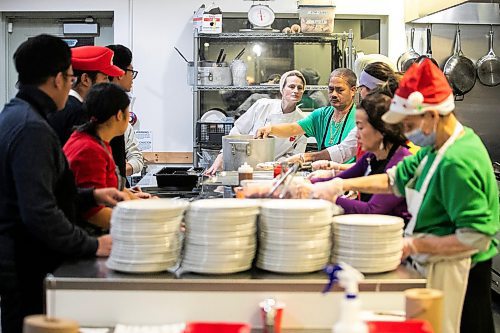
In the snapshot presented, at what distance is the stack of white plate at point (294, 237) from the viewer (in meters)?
2.05

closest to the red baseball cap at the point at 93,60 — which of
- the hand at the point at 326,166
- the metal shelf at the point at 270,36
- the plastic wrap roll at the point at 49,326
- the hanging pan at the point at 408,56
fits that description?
the hand at the point at 326,166

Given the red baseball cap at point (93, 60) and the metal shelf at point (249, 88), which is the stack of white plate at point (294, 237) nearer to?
the red baseball cap at point (93, 60)

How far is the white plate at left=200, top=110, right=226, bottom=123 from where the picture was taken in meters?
6.34

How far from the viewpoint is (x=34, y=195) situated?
2180mm

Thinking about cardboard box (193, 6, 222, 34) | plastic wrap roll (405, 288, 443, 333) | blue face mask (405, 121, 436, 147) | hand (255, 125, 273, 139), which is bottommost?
plastic wrap roll (405, 288, 443, 333)

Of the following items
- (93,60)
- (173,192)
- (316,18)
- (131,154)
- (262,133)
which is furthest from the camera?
(316,18)

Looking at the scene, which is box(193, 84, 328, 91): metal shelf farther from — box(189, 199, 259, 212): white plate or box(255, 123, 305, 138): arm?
box(189, 199, 259, 212): white plate

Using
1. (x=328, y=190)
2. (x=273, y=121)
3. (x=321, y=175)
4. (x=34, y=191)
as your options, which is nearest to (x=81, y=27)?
(x=273, y=121)

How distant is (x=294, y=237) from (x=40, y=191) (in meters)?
0.80

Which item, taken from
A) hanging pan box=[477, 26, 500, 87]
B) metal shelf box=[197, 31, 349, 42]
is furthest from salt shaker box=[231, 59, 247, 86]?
hanging pan box=[477, 26, 500, 87]

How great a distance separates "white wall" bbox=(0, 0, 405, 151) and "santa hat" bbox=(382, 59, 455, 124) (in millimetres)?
4487

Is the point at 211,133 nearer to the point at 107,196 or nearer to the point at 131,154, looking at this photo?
the point at 131,154

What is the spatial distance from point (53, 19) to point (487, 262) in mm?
5511

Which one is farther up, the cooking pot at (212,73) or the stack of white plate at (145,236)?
the cooking pot at (212,73)
